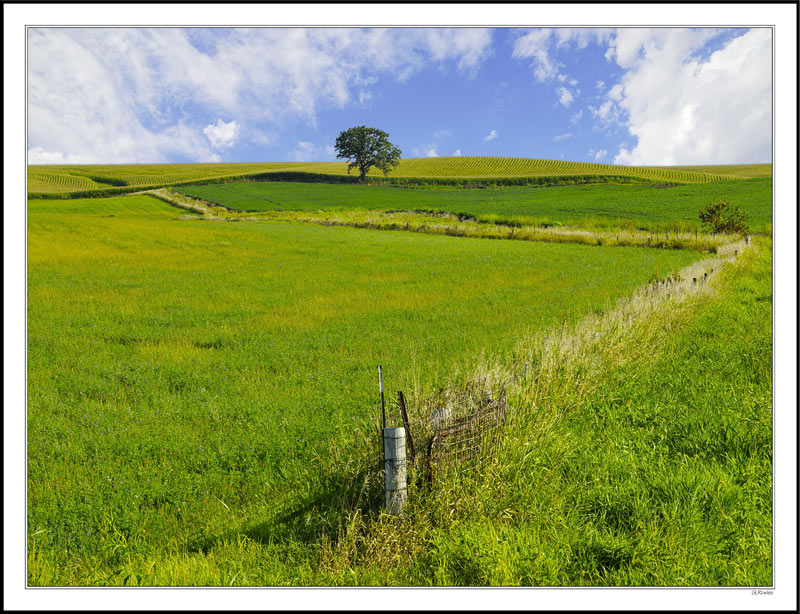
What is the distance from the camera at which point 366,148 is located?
73.3 meters

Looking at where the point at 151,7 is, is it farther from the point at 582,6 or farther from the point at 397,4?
the point at 582,6

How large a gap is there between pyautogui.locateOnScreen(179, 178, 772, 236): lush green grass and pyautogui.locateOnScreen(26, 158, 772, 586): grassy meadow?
2454cm

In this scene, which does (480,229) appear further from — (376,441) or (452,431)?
(452,431)

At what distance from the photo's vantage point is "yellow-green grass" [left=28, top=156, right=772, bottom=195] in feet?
291

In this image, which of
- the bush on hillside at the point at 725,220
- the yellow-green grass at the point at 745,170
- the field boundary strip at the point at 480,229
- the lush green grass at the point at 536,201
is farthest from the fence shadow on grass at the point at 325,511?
the bush on hillside at the point at 725,220

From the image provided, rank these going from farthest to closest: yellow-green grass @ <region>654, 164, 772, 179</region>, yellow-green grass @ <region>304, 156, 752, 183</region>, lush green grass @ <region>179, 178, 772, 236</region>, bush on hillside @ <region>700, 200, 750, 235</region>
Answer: yellow-green grass @ <region>304, 156, 752, 183</region>
lush green grass @ <region>179, 178, 772, 236</region>
bush on hillside @ <region>700, 200, 750, 235</region>
yellow-green grass @ <region>654, 164, 772, 179</region>

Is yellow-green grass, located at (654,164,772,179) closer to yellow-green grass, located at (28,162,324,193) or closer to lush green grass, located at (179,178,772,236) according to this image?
lush green grass, located at (179,178,772,236)

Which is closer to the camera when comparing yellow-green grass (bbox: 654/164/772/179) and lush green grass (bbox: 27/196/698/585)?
lush green grass (bbox: 27/196/698/585)

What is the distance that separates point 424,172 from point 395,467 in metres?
103

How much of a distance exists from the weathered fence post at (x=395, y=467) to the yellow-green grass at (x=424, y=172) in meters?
84.9

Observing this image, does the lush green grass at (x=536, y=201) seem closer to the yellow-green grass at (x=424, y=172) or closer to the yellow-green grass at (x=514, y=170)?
the yellow-green grass at (x=424, y=172)

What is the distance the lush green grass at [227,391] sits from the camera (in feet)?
13.5

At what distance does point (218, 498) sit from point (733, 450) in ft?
19.4

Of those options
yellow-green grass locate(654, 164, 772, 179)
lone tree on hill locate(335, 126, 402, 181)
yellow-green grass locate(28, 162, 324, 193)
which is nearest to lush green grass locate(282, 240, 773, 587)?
yellow-green grass locate(654, 164, 772, 179)
